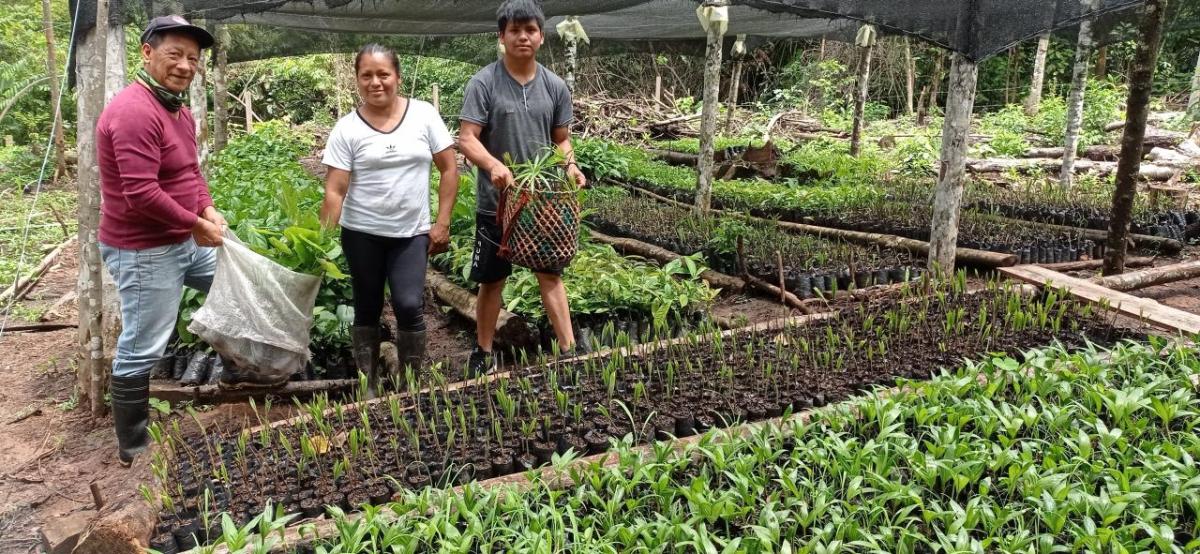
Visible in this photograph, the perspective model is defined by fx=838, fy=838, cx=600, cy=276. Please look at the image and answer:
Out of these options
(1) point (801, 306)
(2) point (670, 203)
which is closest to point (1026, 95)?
(2) point (670, 203)

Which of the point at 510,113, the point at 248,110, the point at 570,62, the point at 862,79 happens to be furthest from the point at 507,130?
the point at 248,110

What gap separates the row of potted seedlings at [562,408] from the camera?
2900mm

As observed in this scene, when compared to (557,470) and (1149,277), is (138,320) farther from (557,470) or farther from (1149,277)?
(1149,277)

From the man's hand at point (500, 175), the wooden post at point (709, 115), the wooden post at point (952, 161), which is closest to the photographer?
the man's hand at point (500, 175)

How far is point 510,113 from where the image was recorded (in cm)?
395

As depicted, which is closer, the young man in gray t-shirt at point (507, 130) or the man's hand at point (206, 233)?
the man's hand at point (206, 233)

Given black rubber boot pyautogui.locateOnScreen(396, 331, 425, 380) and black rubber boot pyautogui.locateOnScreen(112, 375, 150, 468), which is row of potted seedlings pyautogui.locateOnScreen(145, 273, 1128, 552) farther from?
black rubber boot pyautogui.locateOnScreen(112, 375, 150, 468)

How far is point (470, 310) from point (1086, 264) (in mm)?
4592

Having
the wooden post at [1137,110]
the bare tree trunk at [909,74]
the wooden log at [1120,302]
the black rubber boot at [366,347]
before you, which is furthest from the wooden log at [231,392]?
the bare tree trunk at [909,74]

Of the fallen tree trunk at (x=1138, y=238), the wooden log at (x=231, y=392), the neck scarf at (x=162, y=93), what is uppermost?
the neck scarf at (x=162, y=93)

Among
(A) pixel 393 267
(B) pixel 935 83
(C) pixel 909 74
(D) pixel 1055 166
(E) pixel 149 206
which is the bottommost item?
(A) pixel 393 267

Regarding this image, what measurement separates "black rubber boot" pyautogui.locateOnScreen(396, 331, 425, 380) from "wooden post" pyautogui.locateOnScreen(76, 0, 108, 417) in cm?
134

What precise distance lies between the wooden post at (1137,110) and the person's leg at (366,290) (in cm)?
469

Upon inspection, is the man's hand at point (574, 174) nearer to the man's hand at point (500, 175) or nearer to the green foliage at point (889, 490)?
the man's hand at point (500, 175)
